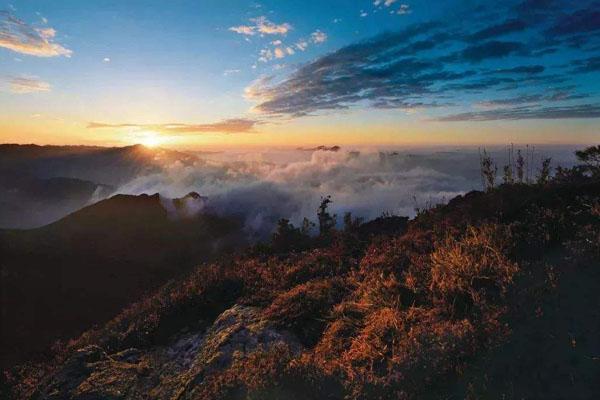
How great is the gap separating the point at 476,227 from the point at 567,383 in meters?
5.60

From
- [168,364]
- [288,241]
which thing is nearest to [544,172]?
[288,241]

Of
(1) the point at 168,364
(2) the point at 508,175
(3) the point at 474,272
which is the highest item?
(2) the point at 508,175

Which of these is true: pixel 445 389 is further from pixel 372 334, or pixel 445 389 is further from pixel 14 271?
pixel 14 271

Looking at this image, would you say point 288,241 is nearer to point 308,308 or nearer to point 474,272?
point 308,308

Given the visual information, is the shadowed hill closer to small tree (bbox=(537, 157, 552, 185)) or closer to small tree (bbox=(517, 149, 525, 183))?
small tree (bbox=(517, 149, 525, 183))

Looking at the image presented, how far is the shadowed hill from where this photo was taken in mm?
35188

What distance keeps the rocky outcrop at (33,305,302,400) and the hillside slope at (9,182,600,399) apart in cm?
4

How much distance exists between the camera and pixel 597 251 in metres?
6.62

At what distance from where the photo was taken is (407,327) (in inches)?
250

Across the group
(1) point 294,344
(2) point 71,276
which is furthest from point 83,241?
(1) point 294,344

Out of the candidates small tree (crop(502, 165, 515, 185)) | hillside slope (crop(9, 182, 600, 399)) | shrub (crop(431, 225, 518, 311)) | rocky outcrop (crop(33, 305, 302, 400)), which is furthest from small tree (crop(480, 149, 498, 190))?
rocky outcrop (crop(33, 305, 302, 400))

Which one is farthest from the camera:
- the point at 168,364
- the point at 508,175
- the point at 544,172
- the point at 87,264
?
the point at 87,264

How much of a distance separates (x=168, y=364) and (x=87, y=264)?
5680cm

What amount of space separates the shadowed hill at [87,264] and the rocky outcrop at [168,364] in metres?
13.1
